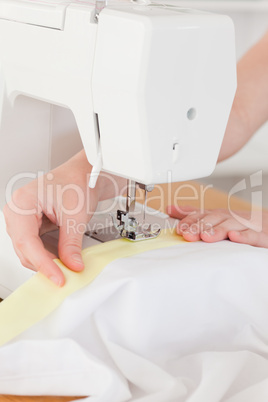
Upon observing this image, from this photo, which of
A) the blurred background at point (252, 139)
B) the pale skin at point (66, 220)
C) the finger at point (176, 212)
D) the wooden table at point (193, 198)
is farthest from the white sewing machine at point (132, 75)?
the blurred background at point (252, 139)

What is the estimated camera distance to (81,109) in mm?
1092

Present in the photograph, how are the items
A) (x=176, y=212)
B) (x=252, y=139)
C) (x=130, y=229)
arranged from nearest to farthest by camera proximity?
(x=130, y=229) < (x=176, y=212) < (x=252, y=139)

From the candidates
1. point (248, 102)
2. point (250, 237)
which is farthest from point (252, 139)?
point (250, 237)

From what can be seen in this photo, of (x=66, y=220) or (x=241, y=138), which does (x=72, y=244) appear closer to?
(x=66, y=220)

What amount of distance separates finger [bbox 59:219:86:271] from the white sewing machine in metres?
0.08

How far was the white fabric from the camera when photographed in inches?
37.5

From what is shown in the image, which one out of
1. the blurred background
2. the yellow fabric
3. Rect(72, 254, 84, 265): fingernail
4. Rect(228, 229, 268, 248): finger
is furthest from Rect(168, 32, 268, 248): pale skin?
the blurred background

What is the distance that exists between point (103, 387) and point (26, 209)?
414 mm

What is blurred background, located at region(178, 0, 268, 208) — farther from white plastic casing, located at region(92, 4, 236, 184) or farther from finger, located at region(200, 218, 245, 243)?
white plastic casing, located at region(92, 4, 236, 184)

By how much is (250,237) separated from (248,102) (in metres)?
0.48

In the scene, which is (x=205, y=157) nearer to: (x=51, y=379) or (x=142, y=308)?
(x=142, y=308)

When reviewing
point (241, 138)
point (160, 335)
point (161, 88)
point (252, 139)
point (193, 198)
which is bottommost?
point (252, 139)

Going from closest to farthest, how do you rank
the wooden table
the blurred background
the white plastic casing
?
the white plastic casing, the wooden table, the blurred background

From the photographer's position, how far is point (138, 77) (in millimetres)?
945
